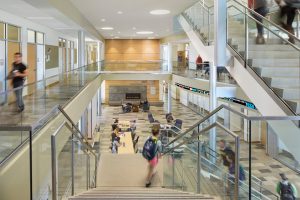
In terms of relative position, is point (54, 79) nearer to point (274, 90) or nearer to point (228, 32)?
point (228, 32)

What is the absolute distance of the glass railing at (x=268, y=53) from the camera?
518 centimetres

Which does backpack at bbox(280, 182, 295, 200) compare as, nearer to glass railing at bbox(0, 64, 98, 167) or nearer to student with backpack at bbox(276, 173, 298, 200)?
student with backpack at bbox(276, 173, 298, 200)

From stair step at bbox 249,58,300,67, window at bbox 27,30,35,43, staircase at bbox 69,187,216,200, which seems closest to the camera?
staircase at bbox 69,187,216,200

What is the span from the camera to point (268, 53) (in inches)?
233

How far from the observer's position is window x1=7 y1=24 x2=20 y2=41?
39.4 ft

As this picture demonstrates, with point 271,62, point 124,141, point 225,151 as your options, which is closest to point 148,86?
point 124,141

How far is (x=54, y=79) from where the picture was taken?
9.05 meters

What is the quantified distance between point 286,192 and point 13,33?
35.7ft

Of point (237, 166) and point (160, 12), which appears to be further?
point (160, 12)

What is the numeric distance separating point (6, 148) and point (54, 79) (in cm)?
519

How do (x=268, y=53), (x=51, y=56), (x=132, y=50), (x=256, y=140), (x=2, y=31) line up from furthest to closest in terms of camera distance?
(x=132, y=50) < (x=51, y=56) < (x=2, y=31) < (x=268, y=53) < (x=256, y=140)

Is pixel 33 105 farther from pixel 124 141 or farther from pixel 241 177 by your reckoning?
pixel 124 141

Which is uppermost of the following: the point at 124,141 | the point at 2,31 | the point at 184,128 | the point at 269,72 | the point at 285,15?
the point at 2,31

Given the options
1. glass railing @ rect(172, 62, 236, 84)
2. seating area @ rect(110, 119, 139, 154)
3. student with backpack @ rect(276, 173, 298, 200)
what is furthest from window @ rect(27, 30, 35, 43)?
student with backpack @ rect(276, 173, 298, 200)
